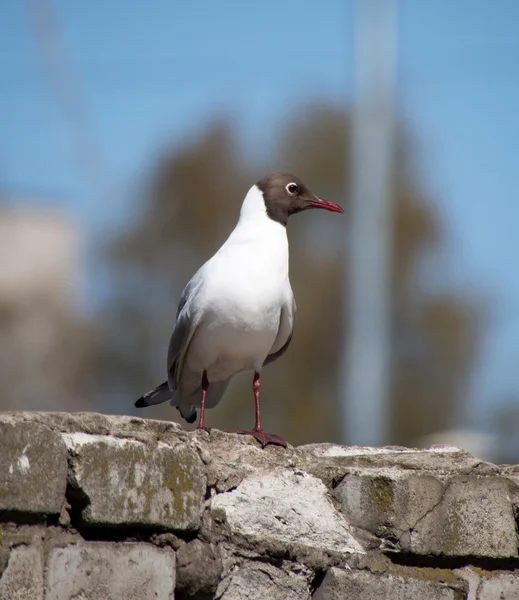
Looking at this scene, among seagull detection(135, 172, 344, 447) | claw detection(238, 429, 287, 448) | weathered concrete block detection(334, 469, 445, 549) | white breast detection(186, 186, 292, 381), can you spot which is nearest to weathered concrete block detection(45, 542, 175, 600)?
weathered concrete block detection(334, 469, 445, 549)

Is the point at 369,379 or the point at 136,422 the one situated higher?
→ the point at 136,422

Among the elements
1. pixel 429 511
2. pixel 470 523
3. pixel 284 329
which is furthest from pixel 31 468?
pixel 284 329

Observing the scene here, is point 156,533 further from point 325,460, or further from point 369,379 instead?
point 369,379

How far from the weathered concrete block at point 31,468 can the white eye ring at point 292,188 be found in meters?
2.58

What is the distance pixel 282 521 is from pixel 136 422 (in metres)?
0.55

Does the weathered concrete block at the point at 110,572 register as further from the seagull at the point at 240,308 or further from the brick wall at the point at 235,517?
the seagull at the point at 240,308

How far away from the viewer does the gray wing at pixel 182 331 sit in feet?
16.0

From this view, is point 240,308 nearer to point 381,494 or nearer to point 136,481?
point 381,494

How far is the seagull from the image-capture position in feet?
15.7

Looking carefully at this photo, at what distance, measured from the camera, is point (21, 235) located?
19.8m

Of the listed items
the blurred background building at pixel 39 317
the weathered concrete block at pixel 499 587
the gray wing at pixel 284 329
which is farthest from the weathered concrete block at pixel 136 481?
the blurred background building at pixel 39 317

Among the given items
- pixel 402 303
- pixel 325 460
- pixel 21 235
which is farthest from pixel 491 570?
pixel 21 235

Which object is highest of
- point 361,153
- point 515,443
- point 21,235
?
point 361,153

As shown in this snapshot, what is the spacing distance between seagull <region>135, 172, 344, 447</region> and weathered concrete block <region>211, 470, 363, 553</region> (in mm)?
885
